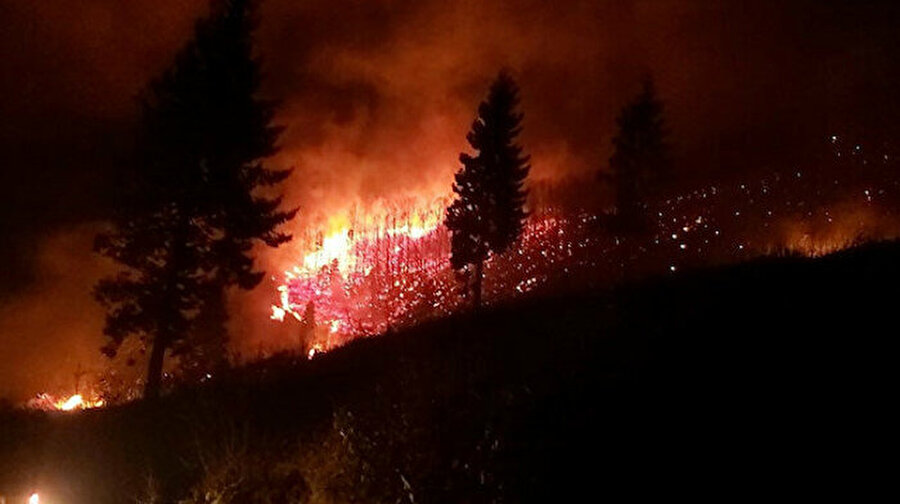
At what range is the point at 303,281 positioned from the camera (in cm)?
9088

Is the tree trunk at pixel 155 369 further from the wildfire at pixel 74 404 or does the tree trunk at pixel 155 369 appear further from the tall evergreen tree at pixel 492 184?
the tall evergreen tree at pixel 492 184

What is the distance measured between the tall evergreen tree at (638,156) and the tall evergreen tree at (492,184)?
34.3 feet

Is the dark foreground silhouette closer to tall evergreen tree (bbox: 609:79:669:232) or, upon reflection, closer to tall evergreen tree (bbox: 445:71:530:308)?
tall evergreen tree (bbox: 445:71:530:308)

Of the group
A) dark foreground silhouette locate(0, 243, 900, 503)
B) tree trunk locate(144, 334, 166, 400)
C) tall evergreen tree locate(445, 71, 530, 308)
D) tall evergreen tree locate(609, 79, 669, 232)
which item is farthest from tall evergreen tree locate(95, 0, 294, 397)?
tall evergreen tree locate(609, 79, 669, 232)

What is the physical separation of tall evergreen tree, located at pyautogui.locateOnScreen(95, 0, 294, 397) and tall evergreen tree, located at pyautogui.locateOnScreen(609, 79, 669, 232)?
3394 cm

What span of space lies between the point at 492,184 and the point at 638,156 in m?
13.3

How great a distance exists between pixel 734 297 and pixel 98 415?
1360 cm

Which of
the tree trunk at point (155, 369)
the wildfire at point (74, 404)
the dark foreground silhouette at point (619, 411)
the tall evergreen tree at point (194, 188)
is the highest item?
the tall evergreen tree at point (194, 188)

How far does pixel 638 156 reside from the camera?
54.1 m

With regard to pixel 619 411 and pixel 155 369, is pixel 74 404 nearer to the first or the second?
pixel 155 369

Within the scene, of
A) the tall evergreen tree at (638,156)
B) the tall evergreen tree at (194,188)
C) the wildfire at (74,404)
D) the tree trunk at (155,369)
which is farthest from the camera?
the tall evergreen tree at (638,156)

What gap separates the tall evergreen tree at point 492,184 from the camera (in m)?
46.3

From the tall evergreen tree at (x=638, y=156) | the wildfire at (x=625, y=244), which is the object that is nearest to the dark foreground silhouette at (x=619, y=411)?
the wildfire at (x=625, y=244)

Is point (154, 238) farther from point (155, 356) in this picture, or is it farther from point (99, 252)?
point (155, 356)
